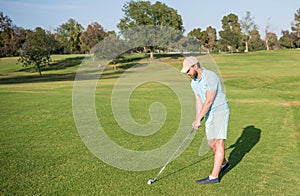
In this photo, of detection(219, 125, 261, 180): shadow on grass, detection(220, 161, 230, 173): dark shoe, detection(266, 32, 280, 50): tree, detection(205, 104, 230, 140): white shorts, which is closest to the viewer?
detection(205, 104, 230, 140): white shorts

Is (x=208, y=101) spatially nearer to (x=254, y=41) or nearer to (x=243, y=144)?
(x=243, y=144)

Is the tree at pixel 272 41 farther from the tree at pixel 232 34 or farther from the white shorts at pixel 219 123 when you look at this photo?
the white shorts at pixel 219 123

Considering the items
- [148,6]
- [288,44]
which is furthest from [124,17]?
[288,44]

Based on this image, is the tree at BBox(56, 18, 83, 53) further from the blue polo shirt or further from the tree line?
the blue polo shirt

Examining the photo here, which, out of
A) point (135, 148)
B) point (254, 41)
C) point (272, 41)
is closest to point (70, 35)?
point (254, 41)

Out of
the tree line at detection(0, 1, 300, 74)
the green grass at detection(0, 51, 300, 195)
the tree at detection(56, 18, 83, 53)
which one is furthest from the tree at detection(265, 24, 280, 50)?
the green grass at detection(0, 51, 300, 195)

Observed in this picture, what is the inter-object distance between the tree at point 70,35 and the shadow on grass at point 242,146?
10959cm

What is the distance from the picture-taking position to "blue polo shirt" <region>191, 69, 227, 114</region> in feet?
20.9

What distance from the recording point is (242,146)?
951 centimetres

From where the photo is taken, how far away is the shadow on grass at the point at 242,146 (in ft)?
25.9

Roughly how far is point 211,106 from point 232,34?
102275mm

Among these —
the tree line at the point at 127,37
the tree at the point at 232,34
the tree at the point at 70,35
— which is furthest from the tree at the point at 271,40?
the tree at the point at 70,35

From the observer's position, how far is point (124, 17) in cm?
7825

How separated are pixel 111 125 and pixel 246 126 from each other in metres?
4.75
